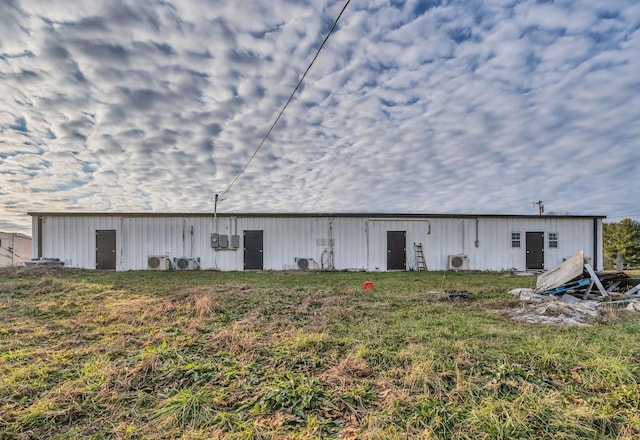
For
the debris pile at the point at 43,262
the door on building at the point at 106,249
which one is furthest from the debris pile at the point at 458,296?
the debris pile at the point at 43,262

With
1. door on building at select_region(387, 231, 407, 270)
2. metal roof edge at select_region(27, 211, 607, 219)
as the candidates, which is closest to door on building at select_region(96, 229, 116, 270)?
metal roof edge at select_region(27, 211, 607, 219)

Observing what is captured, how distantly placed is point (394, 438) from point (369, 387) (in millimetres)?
627

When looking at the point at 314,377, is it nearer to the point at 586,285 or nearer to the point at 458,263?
the point at 586,285

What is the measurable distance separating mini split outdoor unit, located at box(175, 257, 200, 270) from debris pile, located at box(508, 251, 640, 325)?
11524mm

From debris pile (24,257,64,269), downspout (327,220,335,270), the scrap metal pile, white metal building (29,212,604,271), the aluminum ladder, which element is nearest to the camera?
the scrap metal pile

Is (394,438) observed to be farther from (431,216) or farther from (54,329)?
(431,216)

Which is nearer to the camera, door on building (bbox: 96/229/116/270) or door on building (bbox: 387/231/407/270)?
door on building (bbox: 96/229/116/270)

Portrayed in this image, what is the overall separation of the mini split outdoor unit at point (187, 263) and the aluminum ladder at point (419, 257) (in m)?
9.64

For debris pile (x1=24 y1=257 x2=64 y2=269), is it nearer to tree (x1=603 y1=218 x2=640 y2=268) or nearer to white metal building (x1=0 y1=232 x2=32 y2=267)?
white metal building (x1=0 y1=232 x2=32 y2=267)

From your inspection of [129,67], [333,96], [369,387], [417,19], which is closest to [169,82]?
[129,67]

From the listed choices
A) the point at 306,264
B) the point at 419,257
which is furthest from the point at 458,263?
the point at 306,264

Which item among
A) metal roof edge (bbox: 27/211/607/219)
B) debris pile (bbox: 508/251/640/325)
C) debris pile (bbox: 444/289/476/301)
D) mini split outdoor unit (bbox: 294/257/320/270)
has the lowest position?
mini split outdoor unit (bbox: 294/257/320/270)

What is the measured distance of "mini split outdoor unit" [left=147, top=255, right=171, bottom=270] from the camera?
41.7 ft

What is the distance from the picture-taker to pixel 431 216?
13.7m
